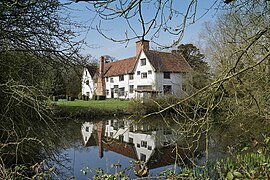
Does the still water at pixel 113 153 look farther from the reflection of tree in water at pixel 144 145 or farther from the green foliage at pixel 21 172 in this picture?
the green foliage at pixel 21 172

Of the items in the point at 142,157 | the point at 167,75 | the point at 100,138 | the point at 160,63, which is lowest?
the point at 142,157

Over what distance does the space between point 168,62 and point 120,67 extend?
720 cm

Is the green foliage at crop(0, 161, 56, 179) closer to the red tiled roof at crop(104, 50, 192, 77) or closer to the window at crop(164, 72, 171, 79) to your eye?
the red tiled roof at crop(104, 50, 192, 77)

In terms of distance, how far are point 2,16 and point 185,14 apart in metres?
3.07

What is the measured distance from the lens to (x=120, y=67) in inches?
1357

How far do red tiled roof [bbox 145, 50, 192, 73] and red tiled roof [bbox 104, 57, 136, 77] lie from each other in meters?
3.32

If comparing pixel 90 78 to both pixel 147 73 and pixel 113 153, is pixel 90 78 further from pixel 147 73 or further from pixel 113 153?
pixel 147 73

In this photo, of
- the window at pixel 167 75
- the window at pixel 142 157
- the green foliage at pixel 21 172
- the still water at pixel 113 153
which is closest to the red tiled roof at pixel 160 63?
the window at pixel 167 75

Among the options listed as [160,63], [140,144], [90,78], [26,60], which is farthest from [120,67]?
[26,60]

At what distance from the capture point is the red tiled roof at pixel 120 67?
32.7 meters

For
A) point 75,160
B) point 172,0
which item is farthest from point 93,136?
point 172,0

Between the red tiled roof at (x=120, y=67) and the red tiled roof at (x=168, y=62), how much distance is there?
3316 millimetres

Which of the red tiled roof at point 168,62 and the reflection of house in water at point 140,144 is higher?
the red tiled roof at point 168,62

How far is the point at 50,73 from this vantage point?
5.84 meters
